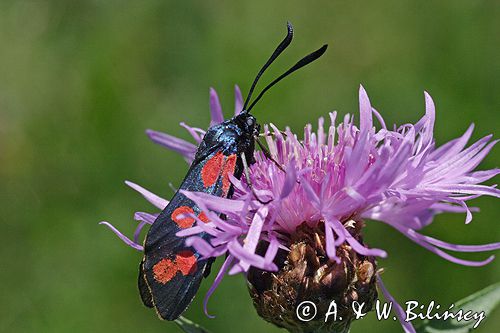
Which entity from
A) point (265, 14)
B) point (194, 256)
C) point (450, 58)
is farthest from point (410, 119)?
point (194, 256)

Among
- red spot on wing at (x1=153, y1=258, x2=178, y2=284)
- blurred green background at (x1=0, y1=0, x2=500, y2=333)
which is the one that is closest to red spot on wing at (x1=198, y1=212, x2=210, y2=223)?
red spot on wing at (x1=153, y1=258, x2=178, y2=284)

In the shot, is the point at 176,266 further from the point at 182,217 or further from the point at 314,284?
the point at 314,284

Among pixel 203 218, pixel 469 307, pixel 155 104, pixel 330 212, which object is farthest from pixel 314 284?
pixel 155 104

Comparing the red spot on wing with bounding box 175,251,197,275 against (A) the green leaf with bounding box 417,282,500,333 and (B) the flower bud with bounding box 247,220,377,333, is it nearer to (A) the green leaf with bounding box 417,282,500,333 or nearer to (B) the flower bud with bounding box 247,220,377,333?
(B) the flower bud with bounding box 247,220,377,333

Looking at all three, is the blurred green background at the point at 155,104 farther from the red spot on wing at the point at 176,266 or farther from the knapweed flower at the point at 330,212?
the red spot on wing at the point at 176,266

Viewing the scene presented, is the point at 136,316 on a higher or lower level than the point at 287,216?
lower

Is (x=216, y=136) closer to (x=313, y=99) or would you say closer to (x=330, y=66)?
(x=313, y=99)
